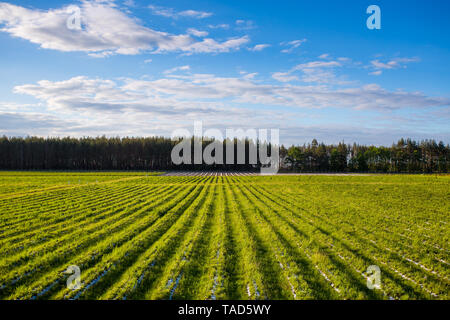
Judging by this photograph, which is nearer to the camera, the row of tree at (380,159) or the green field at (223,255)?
the green field at (223,255)

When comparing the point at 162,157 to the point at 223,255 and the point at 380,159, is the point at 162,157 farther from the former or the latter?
the point at 223,255

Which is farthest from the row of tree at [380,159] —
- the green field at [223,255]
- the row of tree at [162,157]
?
the green field at [223,255]

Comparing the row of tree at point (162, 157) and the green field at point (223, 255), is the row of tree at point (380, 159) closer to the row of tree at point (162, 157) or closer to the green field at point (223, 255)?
the row of tree at point (162, 157)

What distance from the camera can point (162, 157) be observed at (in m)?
137

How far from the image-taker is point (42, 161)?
133 metres

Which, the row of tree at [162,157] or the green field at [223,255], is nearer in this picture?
the green field at [223,255]

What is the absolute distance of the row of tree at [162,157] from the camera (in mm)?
124688

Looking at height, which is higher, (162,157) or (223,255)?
(162,157)

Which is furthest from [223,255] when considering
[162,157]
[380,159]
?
[380,159]

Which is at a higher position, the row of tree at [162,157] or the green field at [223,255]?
the row of tree at [162,157]

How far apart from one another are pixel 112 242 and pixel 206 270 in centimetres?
532

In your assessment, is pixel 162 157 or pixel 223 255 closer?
pixel 223 255
